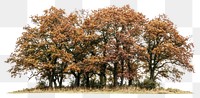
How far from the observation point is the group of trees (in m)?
102

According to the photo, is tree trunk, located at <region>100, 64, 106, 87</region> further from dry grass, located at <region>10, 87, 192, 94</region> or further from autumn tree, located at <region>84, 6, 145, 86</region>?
dry grass, located at <region>10, 87, 192, 94</region>

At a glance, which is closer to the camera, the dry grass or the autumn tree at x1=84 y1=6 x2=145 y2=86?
the dry grass

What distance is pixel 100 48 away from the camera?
104 metres

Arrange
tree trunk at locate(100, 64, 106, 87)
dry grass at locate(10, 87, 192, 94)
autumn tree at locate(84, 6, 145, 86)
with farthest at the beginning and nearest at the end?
tree trunk at locate(100, 64, 106, 87)
autumn tree at locate(84, 6, 145, 86)
dry grass at locate(10, 87, 192, 94)

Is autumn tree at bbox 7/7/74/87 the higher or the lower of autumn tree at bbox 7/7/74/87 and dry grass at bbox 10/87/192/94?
the higher

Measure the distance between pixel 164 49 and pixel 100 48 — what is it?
8.00 metres

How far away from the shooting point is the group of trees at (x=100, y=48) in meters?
102

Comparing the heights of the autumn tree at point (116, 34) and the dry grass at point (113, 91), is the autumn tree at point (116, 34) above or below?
above

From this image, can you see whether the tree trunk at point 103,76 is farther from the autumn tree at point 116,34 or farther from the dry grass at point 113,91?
the dry grass at point 113,91

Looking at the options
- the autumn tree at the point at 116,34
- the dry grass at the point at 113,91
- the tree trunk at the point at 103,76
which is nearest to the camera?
the dry grass at the point at 113,91

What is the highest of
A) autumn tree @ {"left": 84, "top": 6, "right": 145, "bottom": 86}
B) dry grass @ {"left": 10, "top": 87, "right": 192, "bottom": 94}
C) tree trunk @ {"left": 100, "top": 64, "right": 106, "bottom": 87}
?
autumn tree @ {"left": 84, "top": 6, "right": 145, "bottom": 86}

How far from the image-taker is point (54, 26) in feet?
342

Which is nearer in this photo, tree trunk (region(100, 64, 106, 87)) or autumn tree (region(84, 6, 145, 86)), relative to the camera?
autumn tree (region(84, 6, 145, 86))

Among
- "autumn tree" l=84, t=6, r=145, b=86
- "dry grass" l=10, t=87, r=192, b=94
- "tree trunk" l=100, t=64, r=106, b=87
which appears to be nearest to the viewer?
"dry grass" l=10, t=87, r=192, b=94
